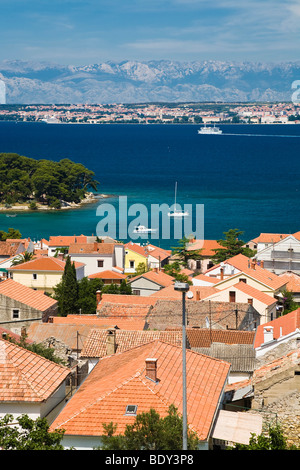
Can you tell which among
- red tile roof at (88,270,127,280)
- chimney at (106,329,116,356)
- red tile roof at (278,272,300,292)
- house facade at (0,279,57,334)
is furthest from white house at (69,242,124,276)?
chimney at (106,329,116,356)

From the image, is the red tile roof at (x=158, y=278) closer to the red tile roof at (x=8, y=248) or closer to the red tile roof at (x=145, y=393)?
Result: the red tile roof at (x=8, y=248)

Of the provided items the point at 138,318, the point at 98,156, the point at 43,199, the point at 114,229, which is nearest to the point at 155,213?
the point at 114,229

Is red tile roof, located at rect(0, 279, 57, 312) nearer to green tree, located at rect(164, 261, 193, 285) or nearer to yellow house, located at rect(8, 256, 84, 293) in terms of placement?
yellow house, located at rect(8, 256, 84, 293)

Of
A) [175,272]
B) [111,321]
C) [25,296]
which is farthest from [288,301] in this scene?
[25,296]

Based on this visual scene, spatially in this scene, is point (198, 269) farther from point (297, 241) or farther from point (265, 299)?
point (265, 299)

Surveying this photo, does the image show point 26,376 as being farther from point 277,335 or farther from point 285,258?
point 285,258

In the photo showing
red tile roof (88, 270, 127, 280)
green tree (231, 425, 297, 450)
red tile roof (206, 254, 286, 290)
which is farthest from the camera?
red tile roof (88, 270, 127, 280)
